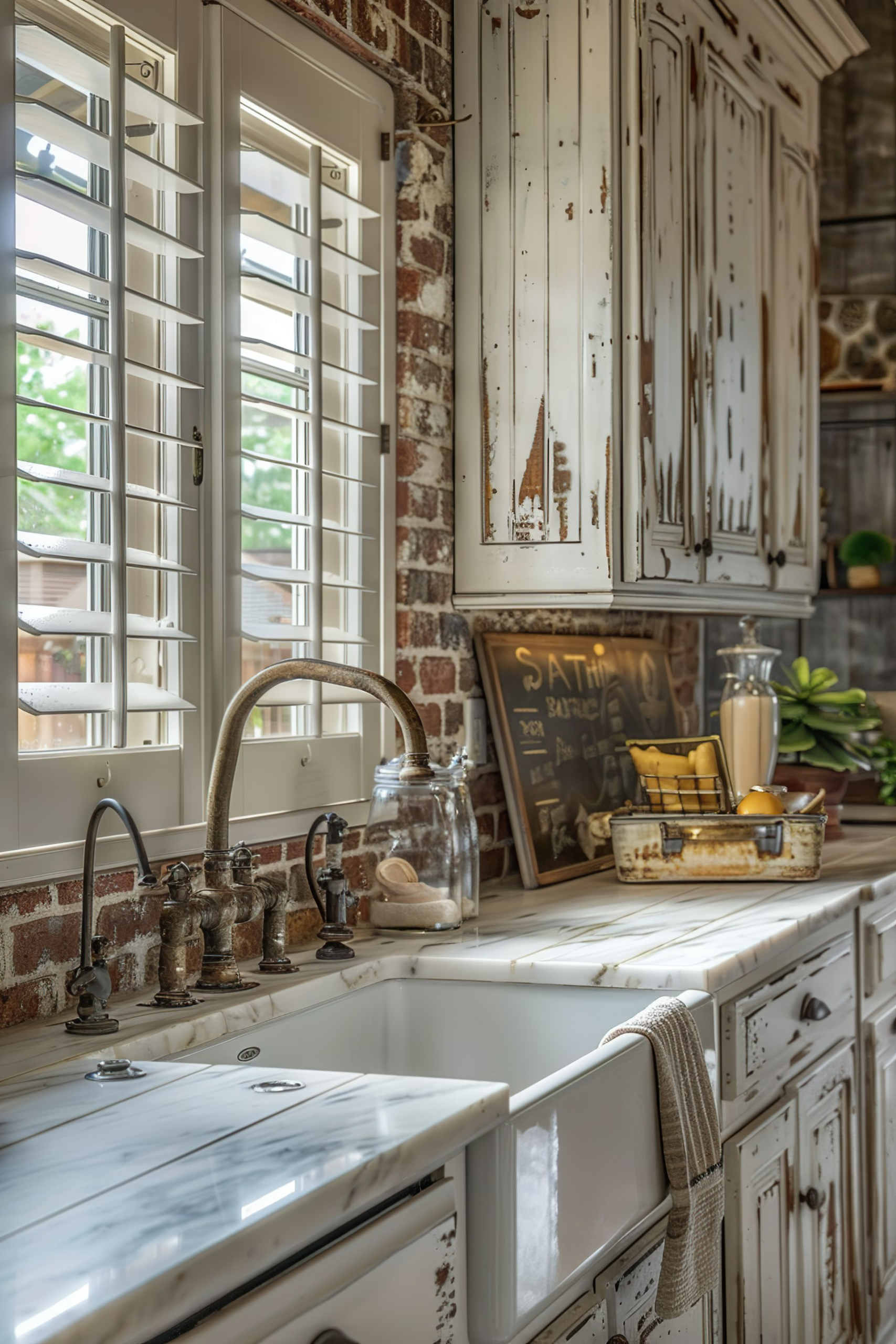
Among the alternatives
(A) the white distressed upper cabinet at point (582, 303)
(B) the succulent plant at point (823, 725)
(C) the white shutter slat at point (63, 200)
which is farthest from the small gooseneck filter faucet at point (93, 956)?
(B) the succulent plant at point (823, 725)

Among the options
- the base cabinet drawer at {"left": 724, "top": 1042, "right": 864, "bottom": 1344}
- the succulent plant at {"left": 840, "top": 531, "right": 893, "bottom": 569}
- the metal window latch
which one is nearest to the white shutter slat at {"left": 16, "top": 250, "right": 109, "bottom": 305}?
the metal window latch

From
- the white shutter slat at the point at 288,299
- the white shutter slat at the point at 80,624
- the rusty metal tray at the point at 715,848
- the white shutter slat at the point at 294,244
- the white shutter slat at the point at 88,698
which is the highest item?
the white shutter slat at the point at 294,244

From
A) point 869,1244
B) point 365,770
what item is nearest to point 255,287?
point 365,770

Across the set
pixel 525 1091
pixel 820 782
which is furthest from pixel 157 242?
pixel 820 782

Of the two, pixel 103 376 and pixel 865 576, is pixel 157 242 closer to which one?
pixel 103 376

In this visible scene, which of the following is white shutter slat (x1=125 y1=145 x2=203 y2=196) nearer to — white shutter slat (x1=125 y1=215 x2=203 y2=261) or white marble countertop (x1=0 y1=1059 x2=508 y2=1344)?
white shutter slat (x1=125 y1=215 x2=203 y2=261)

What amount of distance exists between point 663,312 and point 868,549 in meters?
2.16

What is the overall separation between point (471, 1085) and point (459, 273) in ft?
5.94

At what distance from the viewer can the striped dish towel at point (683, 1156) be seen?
5.48ft

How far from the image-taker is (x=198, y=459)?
201cm

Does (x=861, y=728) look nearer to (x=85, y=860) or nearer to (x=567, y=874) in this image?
(x=567, y=874)

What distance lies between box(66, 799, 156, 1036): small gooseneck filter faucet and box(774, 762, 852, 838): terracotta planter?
2.22m

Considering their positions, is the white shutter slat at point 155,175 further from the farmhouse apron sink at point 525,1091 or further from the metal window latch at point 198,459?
the farmhouse apron sink at point 525,1091

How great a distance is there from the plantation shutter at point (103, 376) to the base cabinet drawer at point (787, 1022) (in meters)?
0.93
